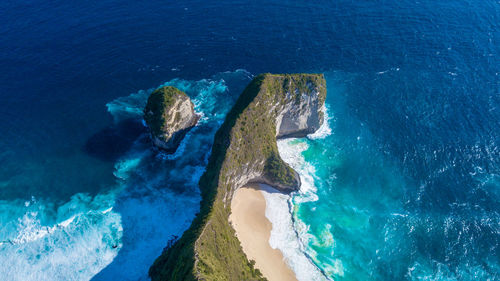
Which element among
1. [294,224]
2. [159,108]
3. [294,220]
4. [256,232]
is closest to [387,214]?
[294,220]

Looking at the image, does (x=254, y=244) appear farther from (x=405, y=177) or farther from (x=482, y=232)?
(x=482, y=232)

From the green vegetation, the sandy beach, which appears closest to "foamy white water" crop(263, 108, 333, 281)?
the sandy beach

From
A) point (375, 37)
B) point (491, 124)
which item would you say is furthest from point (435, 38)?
point (491, 124)

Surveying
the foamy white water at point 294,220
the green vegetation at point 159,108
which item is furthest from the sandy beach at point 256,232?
the green vegetation at point 159,108

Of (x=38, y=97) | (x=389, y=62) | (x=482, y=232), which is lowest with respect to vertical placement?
(x=482, y=232)

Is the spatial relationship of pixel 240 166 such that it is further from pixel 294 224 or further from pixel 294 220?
pixel 294 224

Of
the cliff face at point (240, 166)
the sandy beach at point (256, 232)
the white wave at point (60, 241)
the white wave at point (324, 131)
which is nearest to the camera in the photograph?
the cliff face at point (240, 166)

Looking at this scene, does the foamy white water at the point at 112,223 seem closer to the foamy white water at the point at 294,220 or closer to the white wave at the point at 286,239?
the white wave at the point at 286,239
